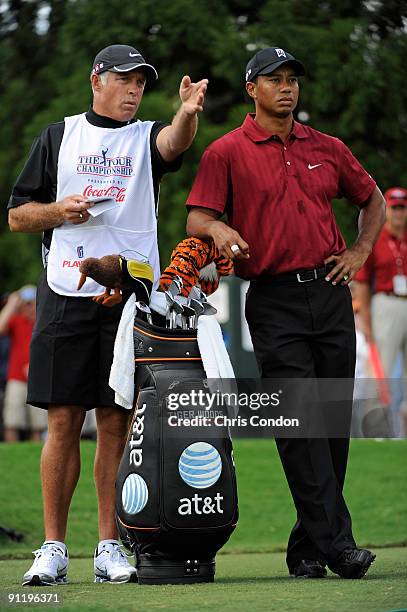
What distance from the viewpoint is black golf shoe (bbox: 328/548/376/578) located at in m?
5.69

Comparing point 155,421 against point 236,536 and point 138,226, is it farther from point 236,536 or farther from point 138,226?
point 236,536

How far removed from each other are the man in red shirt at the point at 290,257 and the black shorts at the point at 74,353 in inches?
21.9

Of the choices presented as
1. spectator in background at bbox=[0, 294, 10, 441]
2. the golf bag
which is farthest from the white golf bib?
spectator in background at bbox=[0, 294, 10, 441]

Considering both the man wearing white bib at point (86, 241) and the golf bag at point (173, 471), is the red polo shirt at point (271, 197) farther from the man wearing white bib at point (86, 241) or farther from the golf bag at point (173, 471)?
the golf bag at point (173, 471)

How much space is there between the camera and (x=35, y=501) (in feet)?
30.4

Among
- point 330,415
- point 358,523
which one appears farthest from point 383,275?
point 330,415

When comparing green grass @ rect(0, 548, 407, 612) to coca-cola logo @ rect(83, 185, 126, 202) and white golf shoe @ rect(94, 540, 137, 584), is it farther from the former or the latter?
coca-cola logo @ rect(83, 185, 126, 202)

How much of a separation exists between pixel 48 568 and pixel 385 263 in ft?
20.0

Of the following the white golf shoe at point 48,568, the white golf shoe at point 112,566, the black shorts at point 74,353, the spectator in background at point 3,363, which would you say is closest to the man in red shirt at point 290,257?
the black shorts at point 74,353

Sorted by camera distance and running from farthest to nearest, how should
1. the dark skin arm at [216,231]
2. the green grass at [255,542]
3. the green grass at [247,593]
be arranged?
1. the dark skin arm at [216,231]
2. the green grass at [255,542]
3. the green grass at [247,593]

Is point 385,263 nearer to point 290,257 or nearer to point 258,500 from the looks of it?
→ point 258,500

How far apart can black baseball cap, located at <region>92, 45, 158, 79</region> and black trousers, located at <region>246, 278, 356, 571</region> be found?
1039mm

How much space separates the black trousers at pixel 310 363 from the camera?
19.5 ft

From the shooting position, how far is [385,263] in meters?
11.4
